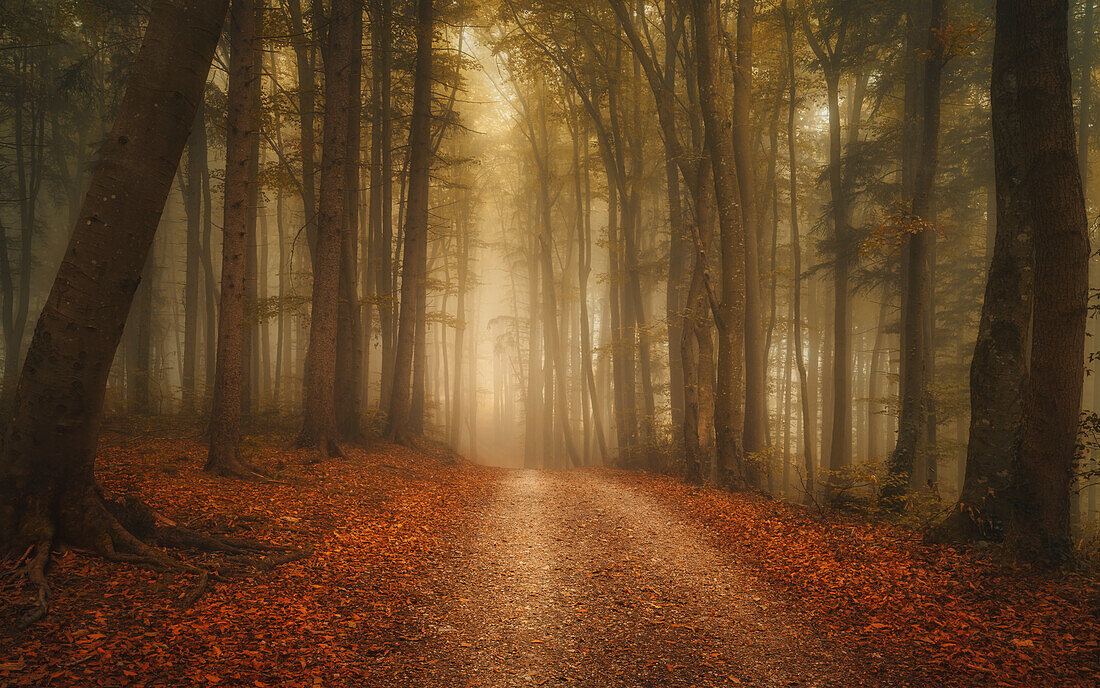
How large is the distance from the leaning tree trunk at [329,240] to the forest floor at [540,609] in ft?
10.1

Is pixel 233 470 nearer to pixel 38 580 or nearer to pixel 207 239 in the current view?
pixel 38 580

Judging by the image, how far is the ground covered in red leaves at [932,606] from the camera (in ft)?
12.7

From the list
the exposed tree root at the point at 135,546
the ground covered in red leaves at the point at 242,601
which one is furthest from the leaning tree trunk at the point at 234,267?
the exposed tree root at the point at 135,546

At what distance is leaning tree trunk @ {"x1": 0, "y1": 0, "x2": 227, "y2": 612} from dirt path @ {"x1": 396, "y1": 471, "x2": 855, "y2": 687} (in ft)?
9.73

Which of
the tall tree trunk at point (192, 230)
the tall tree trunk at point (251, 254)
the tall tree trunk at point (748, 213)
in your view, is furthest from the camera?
the tall tree trunk at point (192, 230)

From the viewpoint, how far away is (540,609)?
5082mm

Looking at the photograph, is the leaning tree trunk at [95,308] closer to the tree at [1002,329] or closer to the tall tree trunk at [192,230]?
the tree at [1002,329]

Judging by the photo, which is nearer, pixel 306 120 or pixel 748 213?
pixel 748 213

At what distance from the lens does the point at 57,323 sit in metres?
4.25

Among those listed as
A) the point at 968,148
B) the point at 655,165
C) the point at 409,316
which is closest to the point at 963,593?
the point at 409,316

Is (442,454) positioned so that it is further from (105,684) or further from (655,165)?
(655,165)

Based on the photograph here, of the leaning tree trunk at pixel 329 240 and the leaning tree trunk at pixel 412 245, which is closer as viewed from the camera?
the leaning tree trunk at pixel 329 240

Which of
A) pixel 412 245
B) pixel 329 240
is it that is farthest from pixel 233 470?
pixel 412 245

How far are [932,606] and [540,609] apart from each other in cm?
363
